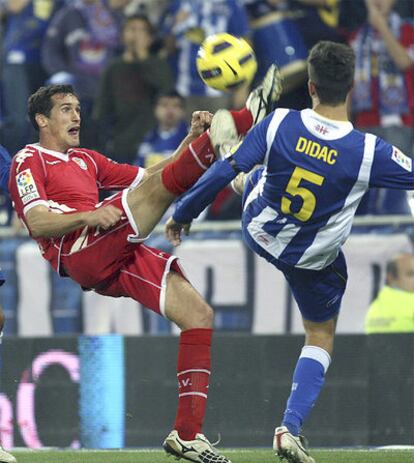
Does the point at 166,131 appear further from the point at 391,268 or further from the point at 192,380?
the point at 192,380

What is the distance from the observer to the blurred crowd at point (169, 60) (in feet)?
37.8

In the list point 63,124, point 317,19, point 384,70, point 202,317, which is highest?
point 317,19

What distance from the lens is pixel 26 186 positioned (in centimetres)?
712

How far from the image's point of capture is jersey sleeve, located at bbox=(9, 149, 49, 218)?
7.09m

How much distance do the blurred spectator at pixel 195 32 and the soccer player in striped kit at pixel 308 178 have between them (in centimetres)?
474

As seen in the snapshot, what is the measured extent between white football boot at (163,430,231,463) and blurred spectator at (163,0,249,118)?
528cm

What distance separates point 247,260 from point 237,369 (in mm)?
1899

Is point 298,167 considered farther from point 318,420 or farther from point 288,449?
point 318,420

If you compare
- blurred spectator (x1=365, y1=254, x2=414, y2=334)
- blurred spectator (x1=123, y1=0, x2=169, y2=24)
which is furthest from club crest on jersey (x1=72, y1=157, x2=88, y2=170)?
blurred spectator (x1=123, y1=0, x2=169, y2=24)

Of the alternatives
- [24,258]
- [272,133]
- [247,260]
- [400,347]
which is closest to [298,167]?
[272,133]

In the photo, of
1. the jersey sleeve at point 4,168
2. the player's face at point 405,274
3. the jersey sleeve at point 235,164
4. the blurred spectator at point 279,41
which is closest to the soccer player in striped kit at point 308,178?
the jersey sleeve at point 235,164

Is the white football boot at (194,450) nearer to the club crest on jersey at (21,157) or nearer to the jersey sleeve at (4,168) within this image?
the club crest on jersey at (21,157)

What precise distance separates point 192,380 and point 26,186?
1.42 metres

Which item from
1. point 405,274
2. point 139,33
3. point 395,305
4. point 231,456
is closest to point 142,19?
point 139,33
